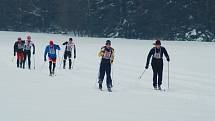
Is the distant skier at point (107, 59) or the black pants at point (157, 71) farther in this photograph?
the black pants at point (157, 71)

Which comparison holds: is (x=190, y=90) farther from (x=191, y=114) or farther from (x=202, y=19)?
(x=202, y=19)

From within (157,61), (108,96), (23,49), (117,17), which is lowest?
(108,96)

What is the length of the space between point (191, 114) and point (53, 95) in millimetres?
4246

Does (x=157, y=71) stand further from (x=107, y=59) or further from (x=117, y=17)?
(x=117, y=17)

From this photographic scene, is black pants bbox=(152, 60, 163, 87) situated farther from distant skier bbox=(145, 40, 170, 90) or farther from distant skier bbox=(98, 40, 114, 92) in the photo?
distant skier bbox=(98, 40, 114, 92)

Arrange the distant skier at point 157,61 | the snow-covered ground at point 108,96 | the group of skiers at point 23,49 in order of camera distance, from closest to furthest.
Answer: the snow-covered ground at point 108,96 → the distant skier at point 157,61 → the group of skiers at point 23,49

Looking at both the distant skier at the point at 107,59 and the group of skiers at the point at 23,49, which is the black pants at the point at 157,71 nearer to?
the distant skier at the point at 107,59

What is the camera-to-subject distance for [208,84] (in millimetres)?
19844

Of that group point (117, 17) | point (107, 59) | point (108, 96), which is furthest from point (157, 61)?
point (117, 17)

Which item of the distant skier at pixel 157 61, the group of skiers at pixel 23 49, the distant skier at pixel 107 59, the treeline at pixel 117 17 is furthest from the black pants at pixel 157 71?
the treeline at pixel 117 17

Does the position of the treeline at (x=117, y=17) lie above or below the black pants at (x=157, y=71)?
above

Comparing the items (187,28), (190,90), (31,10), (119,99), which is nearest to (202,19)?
(187,28)

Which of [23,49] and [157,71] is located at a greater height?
[23,49]

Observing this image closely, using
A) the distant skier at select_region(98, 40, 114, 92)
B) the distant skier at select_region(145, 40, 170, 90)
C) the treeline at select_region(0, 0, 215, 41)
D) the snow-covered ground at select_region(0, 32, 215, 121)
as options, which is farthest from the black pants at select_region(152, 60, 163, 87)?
the treeline at select_region(0, 0, 215, 41)
